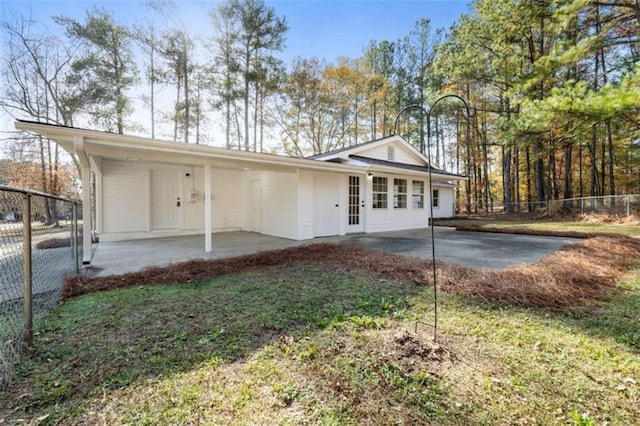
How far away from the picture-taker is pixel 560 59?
775 centimetres

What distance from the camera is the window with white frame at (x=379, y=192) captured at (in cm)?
996


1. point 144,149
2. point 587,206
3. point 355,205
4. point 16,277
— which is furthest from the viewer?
point 587,206

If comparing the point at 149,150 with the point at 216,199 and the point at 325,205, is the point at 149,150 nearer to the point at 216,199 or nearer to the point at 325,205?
the point at 216,199

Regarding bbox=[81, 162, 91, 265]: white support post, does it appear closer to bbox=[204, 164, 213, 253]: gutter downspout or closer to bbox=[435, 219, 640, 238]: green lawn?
bbox=[204, 164, 213, 253]: gutter downspout

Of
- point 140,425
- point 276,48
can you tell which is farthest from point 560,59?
point 276,48

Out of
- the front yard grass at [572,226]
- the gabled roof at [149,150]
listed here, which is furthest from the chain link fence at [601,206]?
the gabled roof at [149,150]

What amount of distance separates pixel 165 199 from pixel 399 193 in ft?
27.7

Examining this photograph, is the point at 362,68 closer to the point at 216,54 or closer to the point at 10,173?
the point at 216,54

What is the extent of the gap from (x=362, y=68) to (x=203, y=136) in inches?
479

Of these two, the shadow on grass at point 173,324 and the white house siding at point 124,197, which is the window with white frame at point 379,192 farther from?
the white house siding at point 124,197

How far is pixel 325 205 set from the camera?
8.83 metres

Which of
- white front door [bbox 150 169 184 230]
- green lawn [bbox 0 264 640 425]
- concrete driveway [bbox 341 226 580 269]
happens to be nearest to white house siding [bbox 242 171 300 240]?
concrete driveway [bbox 341 226 580 269]

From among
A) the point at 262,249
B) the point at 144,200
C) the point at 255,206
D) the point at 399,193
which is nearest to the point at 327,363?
the point at 262,249

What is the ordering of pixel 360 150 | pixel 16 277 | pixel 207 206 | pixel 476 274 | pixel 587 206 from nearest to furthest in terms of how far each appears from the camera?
pixel 16 277
pixel 476 274
pixel 207 206
pixel 360 150
pixel 587 206
